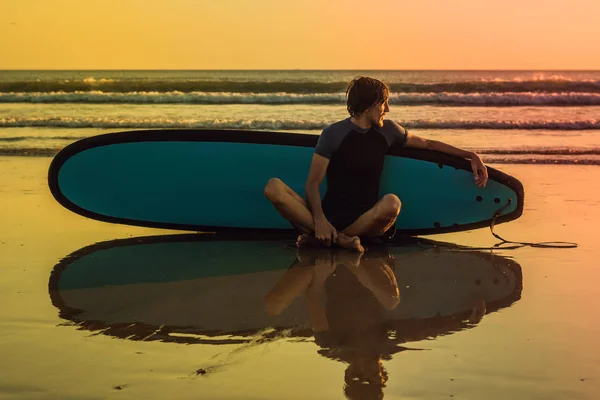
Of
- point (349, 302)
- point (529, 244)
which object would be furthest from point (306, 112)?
point (349, 302)

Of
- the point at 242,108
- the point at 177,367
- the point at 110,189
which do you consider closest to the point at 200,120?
the point at 242,108

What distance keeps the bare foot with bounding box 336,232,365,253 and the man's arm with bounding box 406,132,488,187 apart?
73 cm

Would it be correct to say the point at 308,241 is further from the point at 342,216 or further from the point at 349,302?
the point at 349,302

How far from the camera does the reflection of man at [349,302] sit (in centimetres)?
311

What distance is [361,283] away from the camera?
4434 millimetres

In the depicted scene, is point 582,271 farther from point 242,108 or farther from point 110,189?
point 242,108

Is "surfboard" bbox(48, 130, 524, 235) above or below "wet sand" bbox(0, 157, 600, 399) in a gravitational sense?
above

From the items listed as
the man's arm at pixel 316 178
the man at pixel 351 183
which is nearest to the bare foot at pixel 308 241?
the man at pixel 351 183

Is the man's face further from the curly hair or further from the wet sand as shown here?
Answer: the wet sand

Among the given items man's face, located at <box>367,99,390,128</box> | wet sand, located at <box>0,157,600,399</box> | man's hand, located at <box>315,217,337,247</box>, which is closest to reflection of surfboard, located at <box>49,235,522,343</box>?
wet sand, located at <box>0,157,600,399</box>

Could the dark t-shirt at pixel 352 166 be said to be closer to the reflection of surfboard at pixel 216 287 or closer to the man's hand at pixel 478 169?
the reflection of surfboard at pixel 216 287

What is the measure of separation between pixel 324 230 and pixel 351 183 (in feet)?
1.06

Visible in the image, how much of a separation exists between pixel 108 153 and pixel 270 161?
3.43 feet

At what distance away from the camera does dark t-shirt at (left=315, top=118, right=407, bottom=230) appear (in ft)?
16.7
